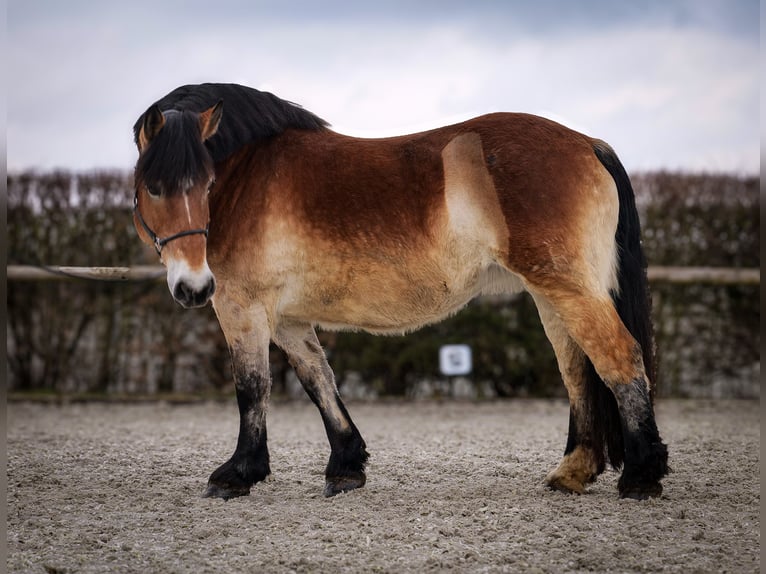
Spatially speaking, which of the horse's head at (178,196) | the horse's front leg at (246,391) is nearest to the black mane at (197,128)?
the horse's head at (178,196)

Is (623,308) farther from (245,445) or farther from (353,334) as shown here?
(353,334)

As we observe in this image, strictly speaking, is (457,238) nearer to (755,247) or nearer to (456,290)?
(456,290)

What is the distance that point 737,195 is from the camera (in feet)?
30.0

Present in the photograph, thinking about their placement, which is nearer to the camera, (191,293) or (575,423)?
(191,293)

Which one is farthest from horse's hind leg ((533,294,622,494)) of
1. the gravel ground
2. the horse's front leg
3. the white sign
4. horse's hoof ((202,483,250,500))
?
the white sign

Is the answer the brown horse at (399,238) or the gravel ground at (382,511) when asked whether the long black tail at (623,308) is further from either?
the gravel ground at (382,511)

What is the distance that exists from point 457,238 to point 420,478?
1545mm

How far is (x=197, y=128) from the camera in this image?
4098 millimetres

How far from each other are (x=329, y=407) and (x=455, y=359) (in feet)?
14.2

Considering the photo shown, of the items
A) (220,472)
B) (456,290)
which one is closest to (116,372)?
Result: (220,472)

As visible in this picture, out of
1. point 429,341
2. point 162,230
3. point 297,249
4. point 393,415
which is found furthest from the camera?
point 429,341

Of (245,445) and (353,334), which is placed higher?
(353,334)

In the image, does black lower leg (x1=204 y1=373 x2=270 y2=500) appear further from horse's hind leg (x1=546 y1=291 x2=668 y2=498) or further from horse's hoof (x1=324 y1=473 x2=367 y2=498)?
horse's hind leg (x1=546 y1=291 x2=668 y2=498)

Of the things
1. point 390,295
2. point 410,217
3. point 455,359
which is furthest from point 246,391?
point 455,359
